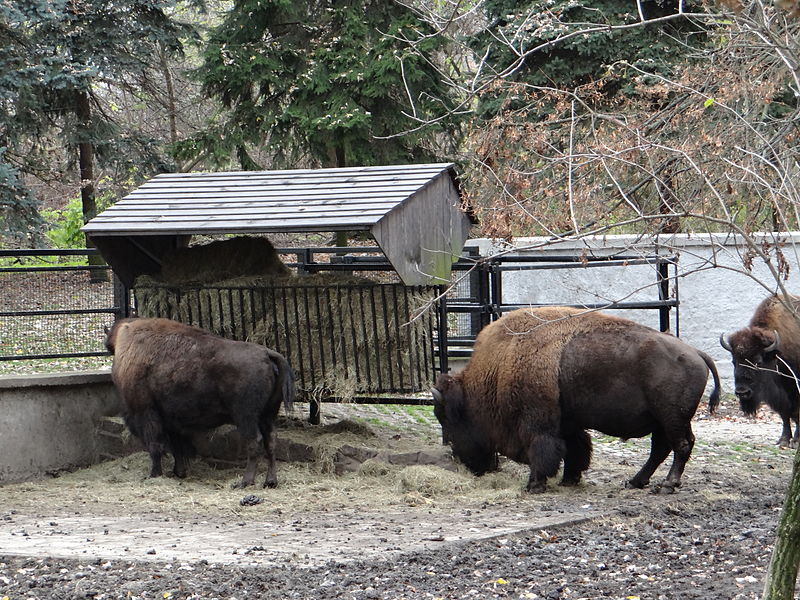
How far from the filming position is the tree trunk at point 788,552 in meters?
4.50

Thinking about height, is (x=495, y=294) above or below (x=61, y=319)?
above

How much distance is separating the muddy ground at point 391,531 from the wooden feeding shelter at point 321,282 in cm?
79

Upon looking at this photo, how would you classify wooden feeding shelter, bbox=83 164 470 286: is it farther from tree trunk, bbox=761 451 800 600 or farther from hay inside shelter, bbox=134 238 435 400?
tree trunk, bbox=761 451 800 600

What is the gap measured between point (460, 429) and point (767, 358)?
3.06m

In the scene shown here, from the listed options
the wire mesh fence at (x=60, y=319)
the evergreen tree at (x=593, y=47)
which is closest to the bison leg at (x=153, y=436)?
the wire mesh fence at (x=60, y=319)

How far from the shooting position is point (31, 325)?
37.6 feet

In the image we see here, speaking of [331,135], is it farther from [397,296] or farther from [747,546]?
[747,546]

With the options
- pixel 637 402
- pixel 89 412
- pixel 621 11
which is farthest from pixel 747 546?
pixel 621 11

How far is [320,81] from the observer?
21094 mm

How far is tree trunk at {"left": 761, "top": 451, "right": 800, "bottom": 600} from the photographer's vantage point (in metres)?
4.50

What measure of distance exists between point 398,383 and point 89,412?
123 inches

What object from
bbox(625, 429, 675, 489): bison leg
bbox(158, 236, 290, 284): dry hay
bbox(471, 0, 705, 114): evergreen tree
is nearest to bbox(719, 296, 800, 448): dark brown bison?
bbox(625, 429, 675, 489): bison leg

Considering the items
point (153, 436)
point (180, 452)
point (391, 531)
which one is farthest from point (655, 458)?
point (153, 436)

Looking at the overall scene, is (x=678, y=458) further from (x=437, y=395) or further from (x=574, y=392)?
(x=437, y=395)
